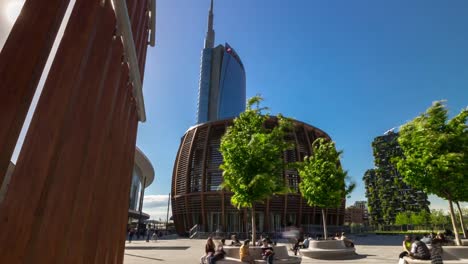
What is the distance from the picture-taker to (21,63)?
114cm

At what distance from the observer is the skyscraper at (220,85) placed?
12019 centimetres

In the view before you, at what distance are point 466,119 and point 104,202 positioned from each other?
17.3 metres

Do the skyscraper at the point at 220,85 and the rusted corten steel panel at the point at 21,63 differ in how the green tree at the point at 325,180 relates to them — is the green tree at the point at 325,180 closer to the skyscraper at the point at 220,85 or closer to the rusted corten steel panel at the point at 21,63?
the rusted corten steel panel at the point at 21,63

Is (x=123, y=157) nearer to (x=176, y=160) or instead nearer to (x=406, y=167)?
(x=406, y=167)

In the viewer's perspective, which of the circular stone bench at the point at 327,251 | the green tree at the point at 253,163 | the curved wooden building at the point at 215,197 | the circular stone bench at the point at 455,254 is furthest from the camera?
the curved wooden building at the point at 215,197

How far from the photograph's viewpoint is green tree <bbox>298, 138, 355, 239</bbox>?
19.5 meters

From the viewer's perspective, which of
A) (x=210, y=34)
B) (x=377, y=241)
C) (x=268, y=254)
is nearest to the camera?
(x=268, y=254)

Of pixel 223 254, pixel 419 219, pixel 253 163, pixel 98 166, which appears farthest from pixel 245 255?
pixel 419 219

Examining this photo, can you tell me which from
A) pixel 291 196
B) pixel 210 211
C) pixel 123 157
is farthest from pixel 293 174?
pixel 123 157

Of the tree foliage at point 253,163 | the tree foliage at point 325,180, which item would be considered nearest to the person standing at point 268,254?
the tree foliage at point 253,163

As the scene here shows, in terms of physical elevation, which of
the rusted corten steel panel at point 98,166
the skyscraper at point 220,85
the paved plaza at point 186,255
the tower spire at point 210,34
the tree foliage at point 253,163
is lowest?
the paved plaza at point 186,255

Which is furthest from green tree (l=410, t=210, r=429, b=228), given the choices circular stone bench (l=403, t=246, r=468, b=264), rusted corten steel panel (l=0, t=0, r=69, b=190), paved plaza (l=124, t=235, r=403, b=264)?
rusted corten steel panel (l=0, t=0, r=69, b=190)

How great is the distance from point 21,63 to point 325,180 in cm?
2044

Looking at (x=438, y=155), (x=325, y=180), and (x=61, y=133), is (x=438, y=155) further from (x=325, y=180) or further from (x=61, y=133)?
(x=61, y=133)
